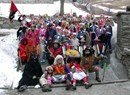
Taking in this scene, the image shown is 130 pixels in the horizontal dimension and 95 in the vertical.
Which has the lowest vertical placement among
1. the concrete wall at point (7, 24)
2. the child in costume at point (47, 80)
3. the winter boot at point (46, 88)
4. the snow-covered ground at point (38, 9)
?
the winter boot at point (46, 88)

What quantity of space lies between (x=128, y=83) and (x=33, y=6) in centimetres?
3049

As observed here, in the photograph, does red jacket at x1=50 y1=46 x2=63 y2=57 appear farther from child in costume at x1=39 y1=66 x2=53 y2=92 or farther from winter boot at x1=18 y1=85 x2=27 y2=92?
winter boot at x1=18 y1=85 x2=27 y2=92

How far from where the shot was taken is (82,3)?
173 ft

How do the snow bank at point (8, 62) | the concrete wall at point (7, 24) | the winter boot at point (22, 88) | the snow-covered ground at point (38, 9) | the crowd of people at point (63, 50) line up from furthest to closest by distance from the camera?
the snow-covered ground at point (38, 9)
the concrete wall at point (7, 24)
the snow bank at point (8, 62)
the crowd of people at point (63, 50)
the winter boot at point (22, 88)

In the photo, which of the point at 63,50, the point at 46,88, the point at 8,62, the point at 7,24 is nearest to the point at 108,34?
the point at 63,50

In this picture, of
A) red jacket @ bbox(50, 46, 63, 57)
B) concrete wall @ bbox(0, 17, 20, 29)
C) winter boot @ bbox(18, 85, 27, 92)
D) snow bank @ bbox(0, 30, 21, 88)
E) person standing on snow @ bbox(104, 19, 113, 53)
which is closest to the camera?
winter boot @ bbox(18, 85, 27, 92)

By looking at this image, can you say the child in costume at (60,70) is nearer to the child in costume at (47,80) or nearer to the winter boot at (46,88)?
the child in costume at (47,80)

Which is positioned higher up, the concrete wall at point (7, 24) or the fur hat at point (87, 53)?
the fur hat at point (87, 53)

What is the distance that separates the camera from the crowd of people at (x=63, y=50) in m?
14.4

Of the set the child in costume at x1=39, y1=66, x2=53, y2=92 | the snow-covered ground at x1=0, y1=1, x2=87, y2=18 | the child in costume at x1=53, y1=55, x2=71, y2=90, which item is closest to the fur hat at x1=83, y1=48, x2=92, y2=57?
the child in costume at x1=53, y1=55, x2=71, y2=90

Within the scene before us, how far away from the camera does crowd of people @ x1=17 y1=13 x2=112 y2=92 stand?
14430 mm

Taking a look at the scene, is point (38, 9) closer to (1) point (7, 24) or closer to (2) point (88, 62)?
(1) point (7, 24)

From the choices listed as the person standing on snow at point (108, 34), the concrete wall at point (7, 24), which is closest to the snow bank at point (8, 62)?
the person standing on snow at point (108, 34)

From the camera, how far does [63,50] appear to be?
53.2 ft
